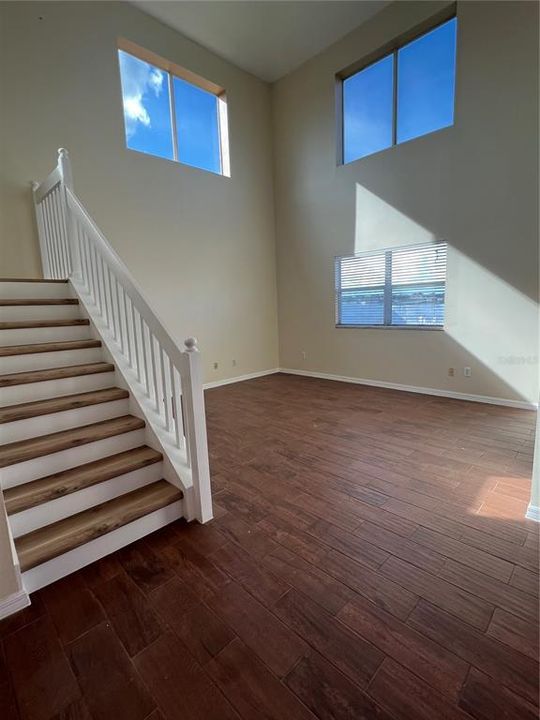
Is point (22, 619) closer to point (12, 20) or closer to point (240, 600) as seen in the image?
point (240, 600)

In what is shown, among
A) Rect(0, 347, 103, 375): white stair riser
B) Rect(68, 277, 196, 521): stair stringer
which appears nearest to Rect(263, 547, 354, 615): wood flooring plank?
Rect(68, 277, 196, 521): stair stringer

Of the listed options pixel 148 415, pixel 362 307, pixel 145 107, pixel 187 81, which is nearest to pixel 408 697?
pixel 148 415

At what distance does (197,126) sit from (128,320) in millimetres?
4207

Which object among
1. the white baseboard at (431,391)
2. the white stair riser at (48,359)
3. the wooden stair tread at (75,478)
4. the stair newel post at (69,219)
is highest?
the stair newel post at (69,219)

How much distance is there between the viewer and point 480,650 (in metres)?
1.22

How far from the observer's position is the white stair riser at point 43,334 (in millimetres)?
2482

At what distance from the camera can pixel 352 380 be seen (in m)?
5.48

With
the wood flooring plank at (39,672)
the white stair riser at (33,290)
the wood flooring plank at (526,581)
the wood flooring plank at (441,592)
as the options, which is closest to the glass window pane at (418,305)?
the wood flooring plank at (526,581)

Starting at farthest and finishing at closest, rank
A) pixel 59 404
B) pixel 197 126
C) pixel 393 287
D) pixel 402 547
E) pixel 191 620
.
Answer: pixel 197 126 < pixel 393 287 < pixel 59 404 < pixel 402 547 < pixel 191 620

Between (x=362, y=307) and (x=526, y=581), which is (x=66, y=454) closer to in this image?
(x=526, y=581)

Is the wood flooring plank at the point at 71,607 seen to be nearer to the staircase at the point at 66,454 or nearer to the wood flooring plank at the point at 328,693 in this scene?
the staircase at the point at 66,454

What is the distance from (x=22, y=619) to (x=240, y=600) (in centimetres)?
93

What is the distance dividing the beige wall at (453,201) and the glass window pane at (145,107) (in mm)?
2170

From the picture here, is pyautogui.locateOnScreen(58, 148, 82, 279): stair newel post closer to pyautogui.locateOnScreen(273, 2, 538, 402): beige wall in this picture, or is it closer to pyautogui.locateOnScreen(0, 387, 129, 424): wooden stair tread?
pyautogui.locateOnScreen(0, 387, 129, 424): wooden stair tread
